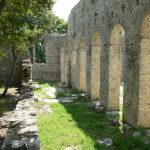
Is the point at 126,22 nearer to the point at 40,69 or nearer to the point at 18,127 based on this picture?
the point at 18,127

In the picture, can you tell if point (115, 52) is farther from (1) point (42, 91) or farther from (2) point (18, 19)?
(1) point (42, 91)

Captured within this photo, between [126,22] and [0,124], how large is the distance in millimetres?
5603

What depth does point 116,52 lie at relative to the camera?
39.4 ft

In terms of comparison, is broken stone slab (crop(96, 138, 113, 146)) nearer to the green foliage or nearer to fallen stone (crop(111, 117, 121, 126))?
fallen stone (crop(111, 117, 121, 126))

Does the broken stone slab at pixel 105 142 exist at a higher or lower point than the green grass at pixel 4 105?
lower

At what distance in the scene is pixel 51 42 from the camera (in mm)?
26469

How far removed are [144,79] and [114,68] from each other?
9.86 ft

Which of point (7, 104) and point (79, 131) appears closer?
point (79, 131)

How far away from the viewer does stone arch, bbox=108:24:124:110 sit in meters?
11.9

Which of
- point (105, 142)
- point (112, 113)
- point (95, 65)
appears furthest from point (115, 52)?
point (105, 142)

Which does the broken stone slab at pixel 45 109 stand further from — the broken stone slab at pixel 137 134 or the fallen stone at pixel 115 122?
the broken stone slab at pixel 137 134

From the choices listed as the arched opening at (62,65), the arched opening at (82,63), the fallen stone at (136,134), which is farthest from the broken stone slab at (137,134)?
the arched opening at (62,65)

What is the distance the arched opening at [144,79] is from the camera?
911cm

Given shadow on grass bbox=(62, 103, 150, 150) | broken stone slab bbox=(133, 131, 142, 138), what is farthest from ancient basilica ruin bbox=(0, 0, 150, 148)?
shadow on grass bbox=(62, 103, 150, 150)
